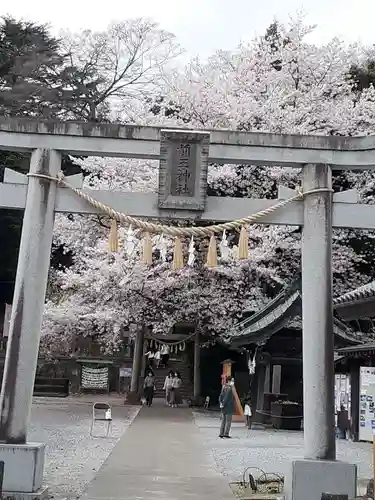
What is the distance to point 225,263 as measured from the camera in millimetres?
21734

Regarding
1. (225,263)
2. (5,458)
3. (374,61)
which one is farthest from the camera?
(374,61)

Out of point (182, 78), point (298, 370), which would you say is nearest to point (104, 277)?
point (298, 370)

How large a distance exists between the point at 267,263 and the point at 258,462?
1183 cm

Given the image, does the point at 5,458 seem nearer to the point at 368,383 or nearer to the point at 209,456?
the point at 209,456

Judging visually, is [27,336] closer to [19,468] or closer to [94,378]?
[19,468]

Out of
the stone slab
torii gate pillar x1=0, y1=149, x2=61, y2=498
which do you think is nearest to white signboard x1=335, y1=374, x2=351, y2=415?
torii gate pillar x1=0, y1=149, x2=61, y2=498

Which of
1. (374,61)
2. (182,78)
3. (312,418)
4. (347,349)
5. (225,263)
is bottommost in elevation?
(312,418)

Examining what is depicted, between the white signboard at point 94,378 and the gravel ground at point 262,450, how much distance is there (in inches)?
481

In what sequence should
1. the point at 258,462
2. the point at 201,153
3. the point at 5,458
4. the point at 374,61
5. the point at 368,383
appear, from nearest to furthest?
the point at 5,458, the point at 201,153, the point at 258,462, the point at 368,383, the point at 374,61

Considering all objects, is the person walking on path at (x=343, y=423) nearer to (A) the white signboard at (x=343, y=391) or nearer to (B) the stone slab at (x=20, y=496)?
(A) the white signboard at (x=343, y=391)

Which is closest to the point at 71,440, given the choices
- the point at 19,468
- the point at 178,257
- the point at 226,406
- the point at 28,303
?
the point at 226,406

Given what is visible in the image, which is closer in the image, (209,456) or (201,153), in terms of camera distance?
(201,153)

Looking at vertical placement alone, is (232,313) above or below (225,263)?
below

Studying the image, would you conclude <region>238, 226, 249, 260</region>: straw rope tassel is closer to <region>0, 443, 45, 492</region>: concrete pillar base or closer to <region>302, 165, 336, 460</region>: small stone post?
<region>302, 165, 336, 460</region>: small stone post
